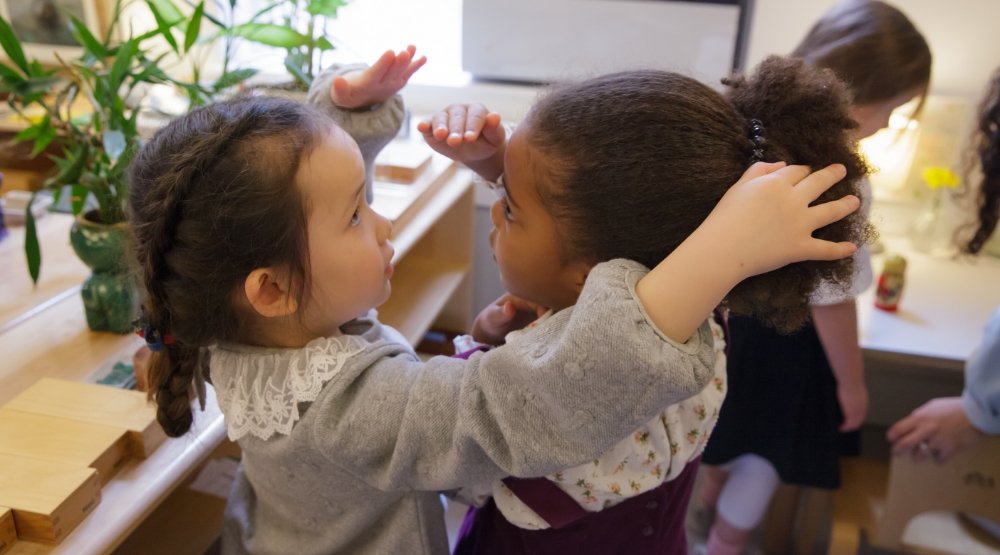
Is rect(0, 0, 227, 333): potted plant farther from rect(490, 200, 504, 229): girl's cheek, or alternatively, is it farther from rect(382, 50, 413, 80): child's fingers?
rect(490, 200, 504, 229): girl's cheek

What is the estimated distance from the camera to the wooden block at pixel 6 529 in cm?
71

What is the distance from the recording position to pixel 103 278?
43.0 inches

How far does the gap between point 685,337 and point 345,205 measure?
349 millimetres

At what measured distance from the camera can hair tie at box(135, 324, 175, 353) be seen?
762 millimetres

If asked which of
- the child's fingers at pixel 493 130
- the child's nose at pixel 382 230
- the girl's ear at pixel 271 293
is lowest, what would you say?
the girl's ear at pixel 271 293

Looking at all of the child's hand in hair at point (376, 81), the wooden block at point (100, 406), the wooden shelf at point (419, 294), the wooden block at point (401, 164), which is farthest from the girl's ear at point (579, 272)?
the wooden block at point (401, 164)

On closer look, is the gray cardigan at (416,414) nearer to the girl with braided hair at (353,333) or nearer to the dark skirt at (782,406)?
the girl with braided hair at (353,333)

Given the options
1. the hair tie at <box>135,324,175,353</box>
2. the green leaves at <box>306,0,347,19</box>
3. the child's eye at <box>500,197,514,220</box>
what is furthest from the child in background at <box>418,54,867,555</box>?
the green leaves at <box>306,0,347,19</box>

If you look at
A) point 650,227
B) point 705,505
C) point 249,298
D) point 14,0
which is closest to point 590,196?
point 650,227

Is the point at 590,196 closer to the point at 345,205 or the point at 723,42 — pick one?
the point at 345,205

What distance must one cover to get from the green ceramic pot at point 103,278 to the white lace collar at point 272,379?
38cm

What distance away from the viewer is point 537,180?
0.72 metres

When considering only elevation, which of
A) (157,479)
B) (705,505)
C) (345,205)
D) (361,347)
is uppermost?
(345,205)

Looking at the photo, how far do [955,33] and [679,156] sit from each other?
1.48 m
